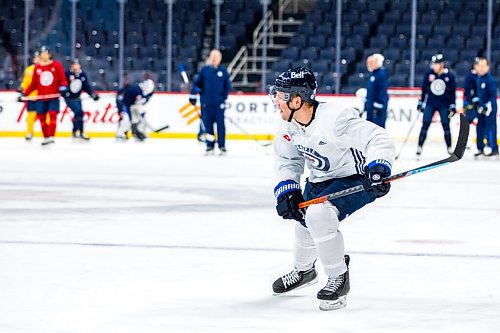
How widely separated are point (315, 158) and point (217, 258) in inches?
46.5

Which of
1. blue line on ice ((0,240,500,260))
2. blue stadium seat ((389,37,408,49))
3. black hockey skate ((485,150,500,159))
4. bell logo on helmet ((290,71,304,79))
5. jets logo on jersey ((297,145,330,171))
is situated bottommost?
black hockey skate ((485,150,500,159))

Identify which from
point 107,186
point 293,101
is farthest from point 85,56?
point 293,101

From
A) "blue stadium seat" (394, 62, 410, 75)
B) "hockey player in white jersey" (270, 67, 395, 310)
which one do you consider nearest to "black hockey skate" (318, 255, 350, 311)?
"hockey player in white jersey" (270, 67, 395, 310)

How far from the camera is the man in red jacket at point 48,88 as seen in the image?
14.7 m

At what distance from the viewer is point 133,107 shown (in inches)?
645

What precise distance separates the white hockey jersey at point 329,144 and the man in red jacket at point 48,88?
10701 millimetres

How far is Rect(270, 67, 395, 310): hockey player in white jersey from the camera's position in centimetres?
383

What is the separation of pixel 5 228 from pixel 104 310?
8.16 feet

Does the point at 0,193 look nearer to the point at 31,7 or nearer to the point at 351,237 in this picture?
the point at 351,237

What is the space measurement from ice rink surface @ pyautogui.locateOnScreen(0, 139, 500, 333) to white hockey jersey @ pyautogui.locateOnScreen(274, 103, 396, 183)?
0.47 meters

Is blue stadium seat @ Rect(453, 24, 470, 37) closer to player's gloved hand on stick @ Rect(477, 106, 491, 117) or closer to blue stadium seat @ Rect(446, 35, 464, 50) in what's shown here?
blue stadium seat @ Rect(446, 35, 464, 50)

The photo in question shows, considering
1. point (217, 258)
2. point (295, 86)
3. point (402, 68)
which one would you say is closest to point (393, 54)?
point (402, 68)

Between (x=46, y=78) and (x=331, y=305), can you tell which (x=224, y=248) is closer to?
(x=331, y=305)

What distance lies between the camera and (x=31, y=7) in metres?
18.9
